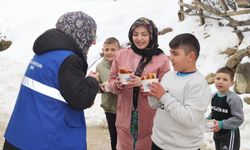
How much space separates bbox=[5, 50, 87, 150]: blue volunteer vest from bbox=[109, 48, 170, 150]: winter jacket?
1.05m

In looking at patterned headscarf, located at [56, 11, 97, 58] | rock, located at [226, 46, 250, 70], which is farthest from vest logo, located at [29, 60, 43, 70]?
rock, located at [226, 46, 250, 70]

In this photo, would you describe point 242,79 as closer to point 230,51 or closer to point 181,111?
point 230,51

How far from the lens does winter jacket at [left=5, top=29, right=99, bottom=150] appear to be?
10.3 ft

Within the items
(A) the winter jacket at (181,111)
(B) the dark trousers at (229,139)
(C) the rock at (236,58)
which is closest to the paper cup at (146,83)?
(A) the winter jacket at (181,111)

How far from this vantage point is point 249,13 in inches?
396

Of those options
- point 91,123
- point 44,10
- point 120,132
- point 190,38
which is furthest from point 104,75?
point 44,10

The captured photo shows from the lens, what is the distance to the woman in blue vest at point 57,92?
3.16 meters

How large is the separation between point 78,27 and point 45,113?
73 cm

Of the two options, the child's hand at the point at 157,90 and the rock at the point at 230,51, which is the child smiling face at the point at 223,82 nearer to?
the child's hand at the point at 157,90

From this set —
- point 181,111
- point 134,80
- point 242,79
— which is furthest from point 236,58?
point 181,111

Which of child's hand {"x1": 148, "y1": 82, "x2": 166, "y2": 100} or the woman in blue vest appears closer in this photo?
the woman in blue vest

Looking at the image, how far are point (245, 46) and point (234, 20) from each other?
0.96 meters

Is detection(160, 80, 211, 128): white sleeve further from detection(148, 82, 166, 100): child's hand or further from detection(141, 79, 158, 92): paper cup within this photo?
detection(141, 79, 158, 92): paper cup

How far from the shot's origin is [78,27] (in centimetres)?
334
